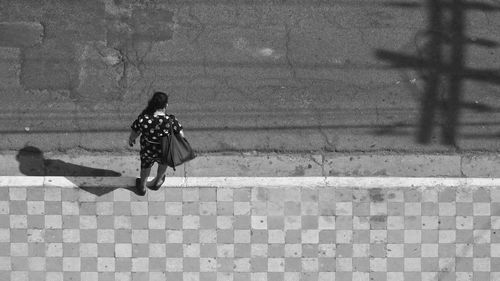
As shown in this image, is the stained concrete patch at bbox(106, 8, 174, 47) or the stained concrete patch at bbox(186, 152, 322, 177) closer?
the stained concrete patch at bbox(186, 152, 322, 177)

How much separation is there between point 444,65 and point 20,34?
5522mm

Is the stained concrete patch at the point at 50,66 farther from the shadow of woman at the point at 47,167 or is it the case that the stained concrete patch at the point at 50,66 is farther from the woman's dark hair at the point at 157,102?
the woman's dark hair at the point at 157,102

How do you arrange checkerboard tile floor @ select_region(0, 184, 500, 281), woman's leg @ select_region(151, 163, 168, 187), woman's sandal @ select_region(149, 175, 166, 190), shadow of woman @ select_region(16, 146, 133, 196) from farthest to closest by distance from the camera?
shadow of woman @ select_region(16, 146, 133, 196) → checkerboard tile floor @ select_region(0, 184, 500, 281) → woman's sandal @ select_region(149, 175, 166, 190) → woman's leg @ select_region(151, 163, 168, 187)

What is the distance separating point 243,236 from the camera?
8.76 m

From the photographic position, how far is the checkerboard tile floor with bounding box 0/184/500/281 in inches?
344

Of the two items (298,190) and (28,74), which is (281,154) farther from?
(28,74)

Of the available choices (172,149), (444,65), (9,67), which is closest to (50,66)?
(9,67)

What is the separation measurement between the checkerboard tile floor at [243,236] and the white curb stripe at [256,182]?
0.08 m

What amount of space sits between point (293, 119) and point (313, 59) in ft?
2.71

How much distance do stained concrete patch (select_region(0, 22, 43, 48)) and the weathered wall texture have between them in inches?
0.5

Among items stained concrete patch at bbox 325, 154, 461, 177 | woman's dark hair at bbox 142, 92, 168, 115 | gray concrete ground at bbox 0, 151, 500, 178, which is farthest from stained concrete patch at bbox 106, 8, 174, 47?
stained concrete patch at bbox 325, 154, 461, 177

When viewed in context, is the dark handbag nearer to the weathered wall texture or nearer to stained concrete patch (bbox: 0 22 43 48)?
the weathered wall texture

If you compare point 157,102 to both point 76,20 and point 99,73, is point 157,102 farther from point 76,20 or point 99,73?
point 76,20

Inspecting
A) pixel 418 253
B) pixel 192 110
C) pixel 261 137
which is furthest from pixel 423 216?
pixel 192 110
